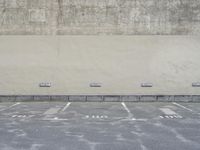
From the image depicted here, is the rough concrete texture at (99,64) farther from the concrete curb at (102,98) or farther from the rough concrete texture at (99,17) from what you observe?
the rough concrete texture at (99,17)

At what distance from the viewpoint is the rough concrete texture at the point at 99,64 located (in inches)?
700

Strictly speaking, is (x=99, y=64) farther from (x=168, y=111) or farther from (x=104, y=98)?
(x=168, y=111)

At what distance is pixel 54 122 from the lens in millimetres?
10922

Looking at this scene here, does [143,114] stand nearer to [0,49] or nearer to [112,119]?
[112,119]

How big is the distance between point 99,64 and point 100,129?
8.30 m

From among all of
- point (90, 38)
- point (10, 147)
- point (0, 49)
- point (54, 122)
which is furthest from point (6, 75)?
point (10, 147)

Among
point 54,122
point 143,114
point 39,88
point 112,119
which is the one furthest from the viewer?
point 39,88

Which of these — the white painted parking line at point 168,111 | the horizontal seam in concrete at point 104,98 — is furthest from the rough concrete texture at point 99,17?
the white painted parking line at point 168,111

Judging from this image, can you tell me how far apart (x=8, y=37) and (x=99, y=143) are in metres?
11.3

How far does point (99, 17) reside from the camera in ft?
59.6

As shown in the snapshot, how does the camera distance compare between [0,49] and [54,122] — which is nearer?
[54,122]

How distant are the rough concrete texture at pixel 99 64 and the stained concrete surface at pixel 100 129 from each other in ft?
12.4

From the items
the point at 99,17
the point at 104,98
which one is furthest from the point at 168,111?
the point at 99,17

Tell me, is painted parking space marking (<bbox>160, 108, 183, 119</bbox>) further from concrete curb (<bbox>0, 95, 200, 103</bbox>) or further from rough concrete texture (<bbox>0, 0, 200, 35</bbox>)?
rough concrete texture (<bbox>0, 0, 200, 35</bbox>)
